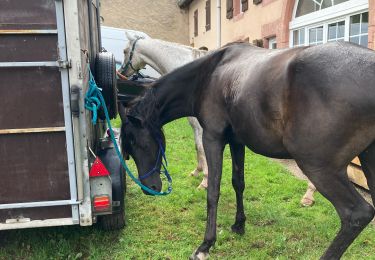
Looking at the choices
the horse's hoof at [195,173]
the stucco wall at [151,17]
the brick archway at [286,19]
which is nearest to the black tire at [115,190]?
the horse's hoof at [195,173]

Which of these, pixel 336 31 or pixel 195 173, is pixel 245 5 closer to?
pixel 336 31

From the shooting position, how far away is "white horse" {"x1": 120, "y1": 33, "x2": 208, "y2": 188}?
510cm

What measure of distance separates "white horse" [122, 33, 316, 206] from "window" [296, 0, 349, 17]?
13.0 ft

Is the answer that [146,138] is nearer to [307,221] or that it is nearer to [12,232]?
[12,232]

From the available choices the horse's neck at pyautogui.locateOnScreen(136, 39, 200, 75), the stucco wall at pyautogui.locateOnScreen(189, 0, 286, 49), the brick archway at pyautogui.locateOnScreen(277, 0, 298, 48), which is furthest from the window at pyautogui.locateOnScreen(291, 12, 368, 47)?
the horse's neck at pyautogui.locateOnScreen(136, 39, 200, 75)

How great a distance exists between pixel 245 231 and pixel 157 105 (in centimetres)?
152

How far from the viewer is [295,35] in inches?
365

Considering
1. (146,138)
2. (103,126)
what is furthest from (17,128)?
(103,126)

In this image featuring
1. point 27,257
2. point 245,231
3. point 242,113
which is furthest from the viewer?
point 245,231

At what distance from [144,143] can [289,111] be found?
1438mm

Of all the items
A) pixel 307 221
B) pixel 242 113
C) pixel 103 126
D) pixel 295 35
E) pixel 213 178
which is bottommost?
pixel 307 221

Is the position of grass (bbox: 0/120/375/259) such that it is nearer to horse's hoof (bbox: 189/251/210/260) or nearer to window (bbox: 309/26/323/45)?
horse's hoof (bbox: 189/251/210/260)

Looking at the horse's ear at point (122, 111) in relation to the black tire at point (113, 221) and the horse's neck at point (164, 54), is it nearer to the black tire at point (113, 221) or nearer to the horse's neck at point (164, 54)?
the black tire at point (113, 221)

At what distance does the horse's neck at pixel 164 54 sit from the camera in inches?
201
